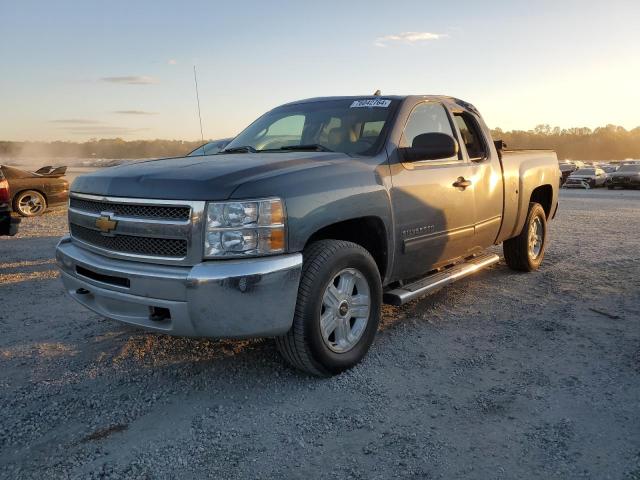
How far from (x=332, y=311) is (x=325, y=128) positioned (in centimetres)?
171

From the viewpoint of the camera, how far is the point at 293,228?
3.07m

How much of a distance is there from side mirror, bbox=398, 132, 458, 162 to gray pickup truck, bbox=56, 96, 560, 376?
11 mm

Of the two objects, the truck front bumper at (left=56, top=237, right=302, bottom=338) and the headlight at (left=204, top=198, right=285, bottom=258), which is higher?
the headlight at (left=204, top=198, right=285, bottom=258)

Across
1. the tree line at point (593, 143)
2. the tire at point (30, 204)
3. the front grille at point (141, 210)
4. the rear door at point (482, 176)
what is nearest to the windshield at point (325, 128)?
the rear door at point (482, 176)

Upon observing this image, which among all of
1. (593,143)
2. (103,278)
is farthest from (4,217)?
(593,143)

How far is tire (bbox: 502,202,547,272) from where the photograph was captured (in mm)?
6188

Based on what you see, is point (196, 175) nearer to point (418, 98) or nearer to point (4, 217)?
point (418, 98)

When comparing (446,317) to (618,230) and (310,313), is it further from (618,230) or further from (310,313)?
(618,230)

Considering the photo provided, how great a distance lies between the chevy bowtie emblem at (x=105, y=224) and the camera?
3.25m

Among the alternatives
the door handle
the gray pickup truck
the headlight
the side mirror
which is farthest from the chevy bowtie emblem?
the door handle

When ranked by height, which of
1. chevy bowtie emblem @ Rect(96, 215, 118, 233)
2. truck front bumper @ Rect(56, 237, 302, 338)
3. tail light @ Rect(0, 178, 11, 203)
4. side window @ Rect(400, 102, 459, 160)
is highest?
side window @ Rect(400, 102, 459, 160)

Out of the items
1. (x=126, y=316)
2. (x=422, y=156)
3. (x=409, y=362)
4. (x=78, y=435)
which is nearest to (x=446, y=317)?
(x=409, y=362)

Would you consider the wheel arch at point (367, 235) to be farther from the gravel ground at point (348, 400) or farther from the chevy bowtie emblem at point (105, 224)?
the chevy bowtie emblem at point (105, 224)

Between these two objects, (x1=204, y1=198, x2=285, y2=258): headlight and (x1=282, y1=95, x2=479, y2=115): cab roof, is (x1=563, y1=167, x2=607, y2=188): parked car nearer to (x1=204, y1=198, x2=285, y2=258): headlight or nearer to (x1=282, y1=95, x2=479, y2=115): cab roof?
(x1=282, y1=95, x2=479, y2=115): cab roof
